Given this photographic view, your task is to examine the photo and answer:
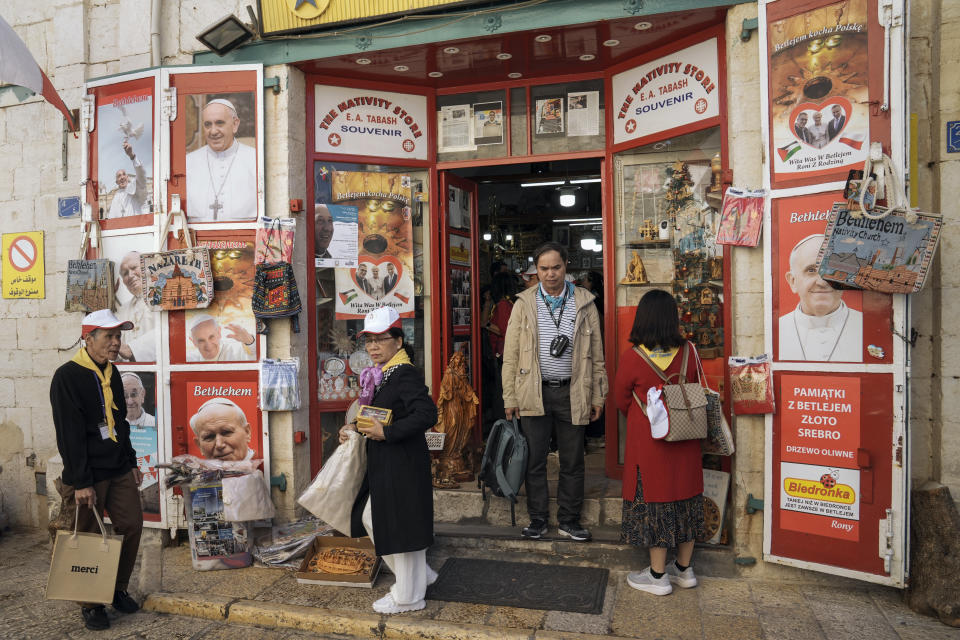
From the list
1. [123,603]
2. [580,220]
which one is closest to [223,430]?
[123,603]

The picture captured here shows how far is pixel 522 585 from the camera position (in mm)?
4699

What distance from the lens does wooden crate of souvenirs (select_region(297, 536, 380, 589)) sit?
479 centimetres

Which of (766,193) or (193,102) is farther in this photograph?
(193,102)

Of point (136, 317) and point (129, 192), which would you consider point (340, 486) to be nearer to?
point (136, 317)

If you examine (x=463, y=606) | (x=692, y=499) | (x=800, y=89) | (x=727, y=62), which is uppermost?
(x=727, y=62)

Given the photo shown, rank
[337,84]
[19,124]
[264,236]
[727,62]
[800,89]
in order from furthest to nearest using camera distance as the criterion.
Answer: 1. [19,124]
2. [337,84]
3. [264,236]
4. [727,62]
5. [800,89]

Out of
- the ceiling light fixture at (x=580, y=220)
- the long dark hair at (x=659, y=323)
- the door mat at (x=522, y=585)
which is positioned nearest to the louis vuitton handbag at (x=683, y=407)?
the long dark hair at (x=659, y=323)

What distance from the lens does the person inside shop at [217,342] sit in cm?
583

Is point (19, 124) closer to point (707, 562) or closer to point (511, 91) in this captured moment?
point (511, 91)

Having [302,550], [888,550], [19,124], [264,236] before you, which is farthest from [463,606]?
[19,124]

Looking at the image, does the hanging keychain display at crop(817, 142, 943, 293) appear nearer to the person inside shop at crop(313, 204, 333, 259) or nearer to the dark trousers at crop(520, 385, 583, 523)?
the dark trousers at crop(520, 385, 583, 523)

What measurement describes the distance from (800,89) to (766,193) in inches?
28.6

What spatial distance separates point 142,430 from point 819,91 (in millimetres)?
6013

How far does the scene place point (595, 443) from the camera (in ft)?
25.5
